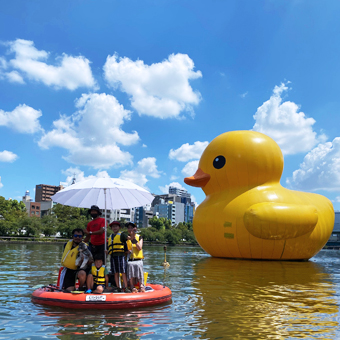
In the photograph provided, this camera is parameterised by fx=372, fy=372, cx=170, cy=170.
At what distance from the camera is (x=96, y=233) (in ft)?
26.5

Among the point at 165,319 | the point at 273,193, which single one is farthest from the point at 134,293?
the point at 273,193

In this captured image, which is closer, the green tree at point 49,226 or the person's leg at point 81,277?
the person's leg at point 81,277

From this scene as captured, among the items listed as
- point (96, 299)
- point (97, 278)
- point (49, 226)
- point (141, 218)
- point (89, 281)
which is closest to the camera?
point (96, 299)

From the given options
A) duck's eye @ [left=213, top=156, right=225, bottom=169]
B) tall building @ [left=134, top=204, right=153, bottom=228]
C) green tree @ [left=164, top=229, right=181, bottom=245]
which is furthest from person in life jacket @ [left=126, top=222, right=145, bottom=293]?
tall building @ [left=134, top=204, right=153, bottom=228]

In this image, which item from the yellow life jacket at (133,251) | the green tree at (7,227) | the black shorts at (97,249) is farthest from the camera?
the green tree at (7,227)

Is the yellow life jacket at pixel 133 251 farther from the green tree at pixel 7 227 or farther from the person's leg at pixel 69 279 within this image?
the green tree at pixel 7 227

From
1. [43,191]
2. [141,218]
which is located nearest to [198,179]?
[141,218]

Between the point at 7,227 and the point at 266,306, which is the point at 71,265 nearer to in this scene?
the point at 266,306

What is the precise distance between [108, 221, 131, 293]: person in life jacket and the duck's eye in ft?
38.3

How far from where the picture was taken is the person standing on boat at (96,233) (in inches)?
319

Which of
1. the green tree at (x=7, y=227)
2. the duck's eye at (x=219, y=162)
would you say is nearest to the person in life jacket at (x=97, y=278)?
the duck's eye at (x=219, y=162)

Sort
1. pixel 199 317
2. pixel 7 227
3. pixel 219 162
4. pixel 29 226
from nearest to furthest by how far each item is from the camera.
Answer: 1. pixel 199 317
2. pixel 219 162
3. pixel 7 227
4. pixel 29 226

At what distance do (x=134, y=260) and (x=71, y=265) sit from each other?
4.31 feet

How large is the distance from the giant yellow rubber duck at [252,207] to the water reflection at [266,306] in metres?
4.22
